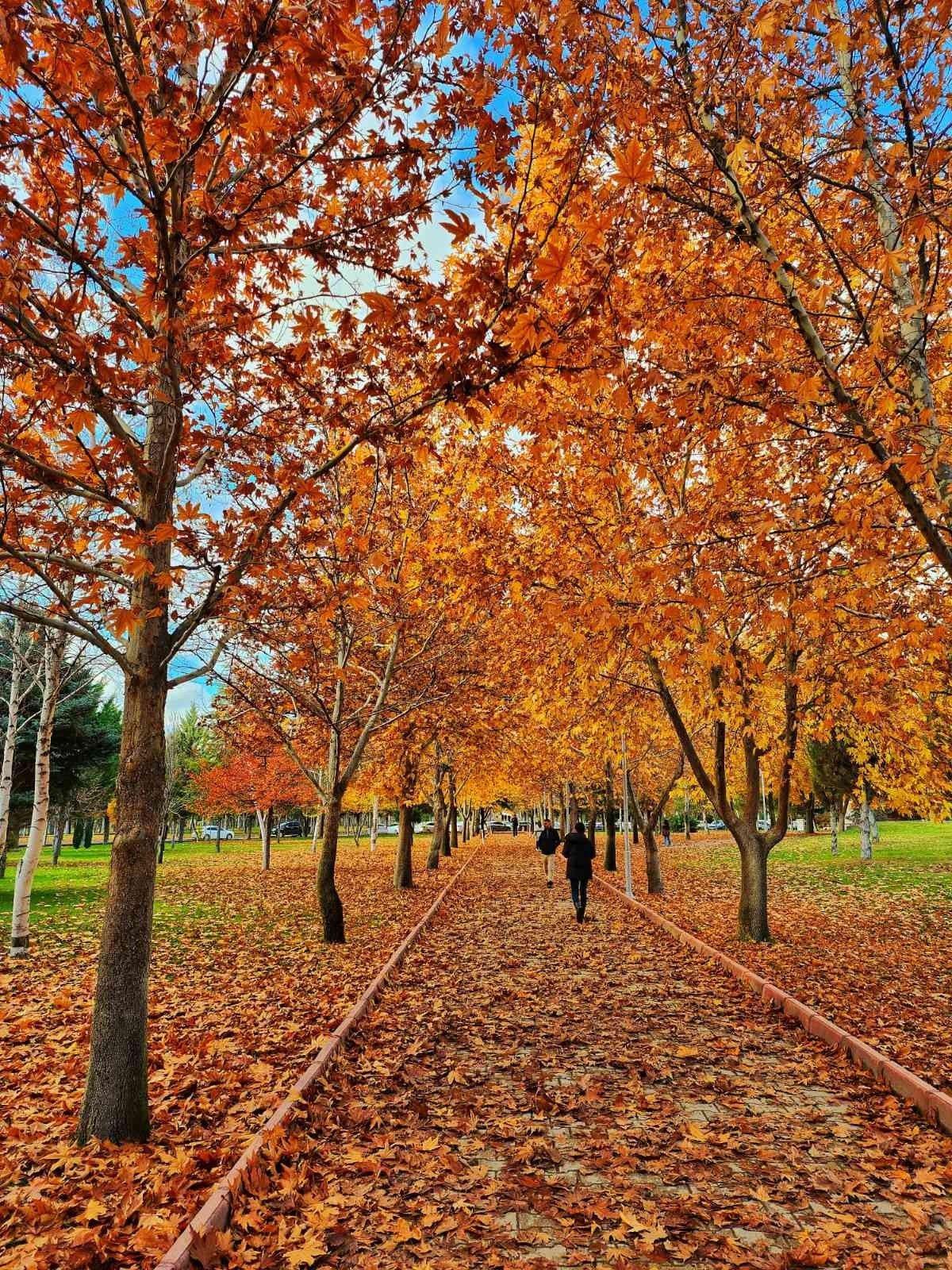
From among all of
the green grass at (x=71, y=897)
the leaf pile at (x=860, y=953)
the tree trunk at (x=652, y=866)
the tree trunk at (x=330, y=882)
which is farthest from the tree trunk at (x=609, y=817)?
the green grass at (x=71, y=897)

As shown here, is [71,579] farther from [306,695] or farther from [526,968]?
[526,968]

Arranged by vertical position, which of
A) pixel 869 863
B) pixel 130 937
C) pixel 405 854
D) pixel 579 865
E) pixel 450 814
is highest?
pixel 130 937

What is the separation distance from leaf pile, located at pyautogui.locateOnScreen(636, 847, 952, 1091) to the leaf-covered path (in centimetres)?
87

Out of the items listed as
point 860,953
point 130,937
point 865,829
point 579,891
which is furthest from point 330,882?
point 865,829

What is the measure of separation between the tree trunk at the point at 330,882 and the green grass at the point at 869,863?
1502 cm

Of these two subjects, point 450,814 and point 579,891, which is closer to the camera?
point 579,891

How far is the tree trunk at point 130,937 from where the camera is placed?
4.79m

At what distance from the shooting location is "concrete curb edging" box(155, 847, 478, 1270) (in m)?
3.38

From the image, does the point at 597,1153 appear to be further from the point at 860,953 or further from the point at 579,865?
the point at 579,865

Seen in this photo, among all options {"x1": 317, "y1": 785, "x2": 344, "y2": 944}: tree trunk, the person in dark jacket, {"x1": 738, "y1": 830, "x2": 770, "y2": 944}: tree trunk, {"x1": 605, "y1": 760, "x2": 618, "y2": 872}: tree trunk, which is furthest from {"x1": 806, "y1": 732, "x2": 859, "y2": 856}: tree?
{"x1": 317, "y1": 785, "x2": 344, "y2": 944}: tree trunk

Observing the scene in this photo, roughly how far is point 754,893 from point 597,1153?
8082mm

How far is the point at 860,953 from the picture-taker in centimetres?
1125

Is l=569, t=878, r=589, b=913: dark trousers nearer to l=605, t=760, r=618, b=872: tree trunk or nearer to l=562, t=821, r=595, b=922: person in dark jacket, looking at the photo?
l=562, t=821, r=595, b=922: person in dark jacket

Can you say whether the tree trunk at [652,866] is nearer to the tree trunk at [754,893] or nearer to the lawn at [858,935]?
the lawn at [858,935]
